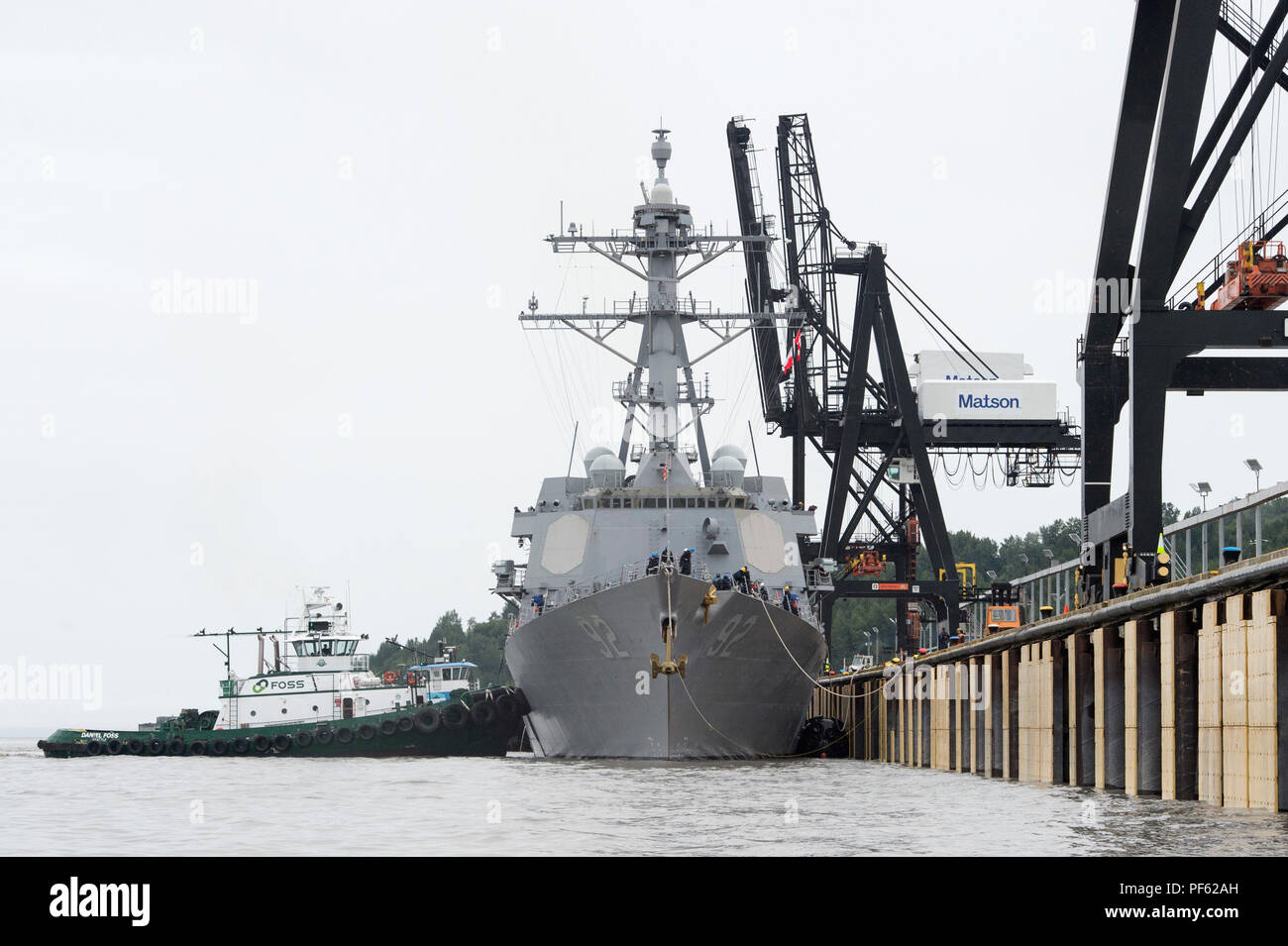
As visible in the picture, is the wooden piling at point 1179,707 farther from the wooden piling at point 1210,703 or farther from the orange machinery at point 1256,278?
the orange machinery at point 1256,278

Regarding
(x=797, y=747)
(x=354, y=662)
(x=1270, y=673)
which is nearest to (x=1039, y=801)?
(x=1270, y=673)

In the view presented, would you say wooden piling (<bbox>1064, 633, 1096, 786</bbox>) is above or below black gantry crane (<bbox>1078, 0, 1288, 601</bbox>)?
below

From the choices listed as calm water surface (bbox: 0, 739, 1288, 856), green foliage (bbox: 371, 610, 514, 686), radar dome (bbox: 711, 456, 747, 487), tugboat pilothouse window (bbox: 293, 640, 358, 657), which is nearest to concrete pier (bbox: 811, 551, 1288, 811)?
calm water surface (bbox: 0, 739, 1288, 856)

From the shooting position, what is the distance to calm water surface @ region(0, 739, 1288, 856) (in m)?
17.5

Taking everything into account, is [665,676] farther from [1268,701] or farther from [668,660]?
[1268,701]

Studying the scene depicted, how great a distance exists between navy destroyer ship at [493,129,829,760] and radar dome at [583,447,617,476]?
0.07 meters

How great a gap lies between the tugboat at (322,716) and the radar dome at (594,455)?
8.26 meters

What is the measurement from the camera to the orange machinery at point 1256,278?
2658 centimetres

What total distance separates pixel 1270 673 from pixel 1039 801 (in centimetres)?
614

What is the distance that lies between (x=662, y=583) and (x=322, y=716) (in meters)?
22.4

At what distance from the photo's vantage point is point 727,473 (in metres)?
43.9

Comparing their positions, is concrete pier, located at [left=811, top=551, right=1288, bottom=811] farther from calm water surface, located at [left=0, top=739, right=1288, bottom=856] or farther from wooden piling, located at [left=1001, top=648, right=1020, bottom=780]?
calm water surface, located at [left=0, top=739, right=1288, bottom=856]

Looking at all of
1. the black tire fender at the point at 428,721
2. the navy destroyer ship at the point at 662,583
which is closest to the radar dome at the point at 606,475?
the navy destroyer ship at the point at 662,583

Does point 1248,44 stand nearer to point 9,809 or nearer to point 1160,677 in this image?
point 1160,677
